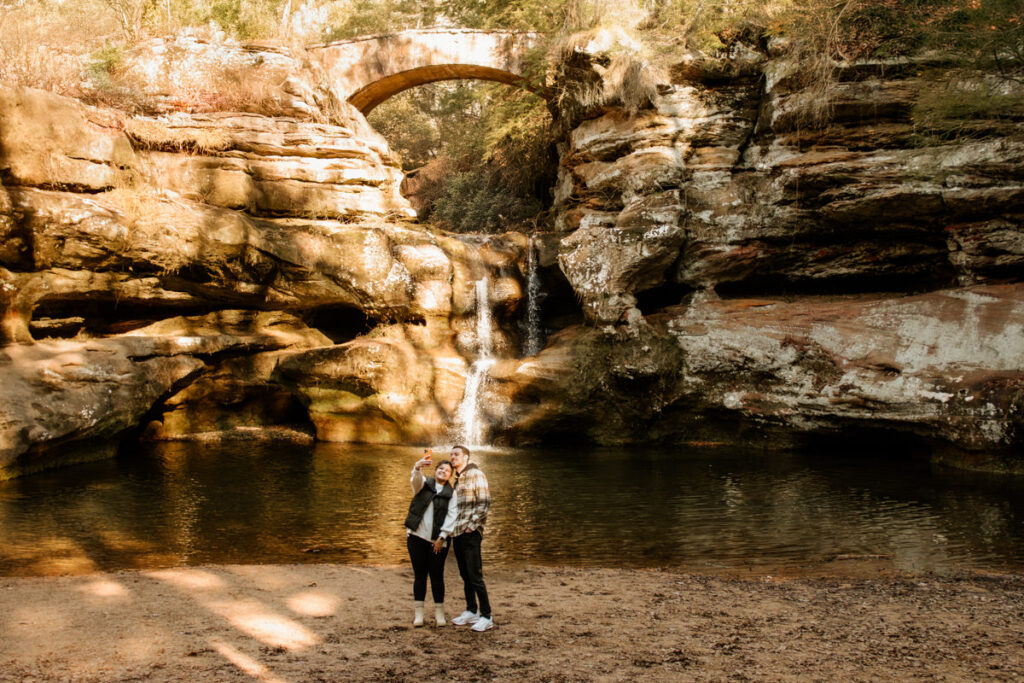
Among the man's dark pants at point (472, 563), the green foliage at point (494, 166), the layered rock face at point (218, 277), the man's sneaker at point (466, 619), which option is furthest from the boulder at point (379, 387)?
the man's dark pants at point (472, 563)

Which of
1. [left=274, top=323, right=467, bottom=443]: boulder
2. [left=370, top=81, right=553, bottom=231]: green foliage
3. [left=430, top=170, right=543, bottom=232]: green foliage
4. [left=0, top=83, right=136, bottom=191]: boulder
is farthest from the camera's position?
[left=430, top=170, right=543, bottom=232]: green foliage

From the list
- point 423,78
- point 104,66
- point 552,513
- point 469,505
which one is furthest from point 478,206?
point 469,505

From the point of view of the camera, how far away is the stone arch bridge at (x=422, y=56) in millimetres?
20922

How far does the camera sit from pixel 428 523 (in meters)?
5.54

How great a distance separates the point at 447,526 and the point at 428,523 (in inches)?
5.7

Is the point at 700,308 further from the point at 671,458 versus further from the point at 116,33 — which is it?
the point at 116,33

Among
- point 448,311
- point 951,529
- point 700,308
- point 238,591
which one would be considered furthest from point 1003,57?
point 238,591

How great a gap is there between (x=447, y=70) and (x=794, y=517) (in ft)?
55.0

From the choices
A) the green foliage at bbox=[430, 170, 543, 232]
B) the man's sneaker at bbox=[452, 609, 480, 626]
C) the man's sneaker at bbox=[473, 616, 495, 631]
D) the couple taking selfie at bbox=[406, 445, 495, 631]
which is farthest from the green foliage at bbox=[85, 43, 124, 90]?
the man's sneaker at bbox=[473, 616, 495, 631]

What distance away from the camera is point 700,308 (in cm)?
1581

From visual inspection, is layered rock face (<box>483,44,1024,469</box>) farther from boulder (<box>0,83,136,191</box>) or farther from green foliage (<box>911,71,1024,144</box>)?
boulder (<box>0,83,136,191</box>)

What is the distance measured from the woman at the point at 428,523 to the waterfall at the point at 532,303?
12.0 metres

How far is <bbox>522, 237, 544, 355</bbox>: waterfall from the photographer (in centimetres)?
1775

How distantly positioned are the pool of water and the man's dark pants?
7.67ft
